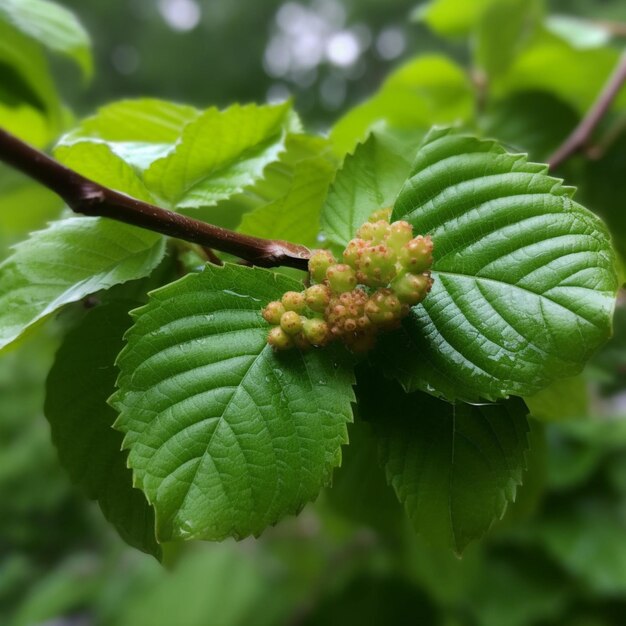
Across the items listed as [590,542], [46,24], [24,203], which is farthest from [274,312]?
[590,542]

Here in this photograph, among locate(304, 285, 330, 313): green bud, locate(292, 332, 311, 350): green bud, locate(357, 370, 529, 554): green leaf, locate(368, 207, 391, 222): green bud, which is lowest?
locate(357, 370, 529, 554): green leaf

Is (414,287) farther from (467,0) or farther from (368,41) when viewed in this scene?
(368,41)

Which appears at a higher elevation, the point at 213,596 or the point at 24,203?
the point at 24,203

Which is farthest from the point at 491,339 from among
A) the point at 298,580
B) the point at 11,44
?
the point at 298,580

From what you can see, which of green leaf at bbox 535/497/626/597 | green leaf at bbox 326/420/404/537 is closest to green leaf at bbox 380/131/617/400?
green leaf at bbox 326/420/404/537

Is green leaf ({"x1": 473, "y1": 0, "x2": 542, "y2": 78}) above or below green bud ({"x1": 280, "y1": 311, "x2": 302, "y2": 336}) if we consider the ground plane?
above

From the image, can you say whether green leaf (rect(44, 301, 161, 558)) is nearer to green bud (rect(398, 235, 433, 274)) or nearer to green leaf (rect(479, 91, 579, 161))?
green bud (rect(398, 235, 433, 274))

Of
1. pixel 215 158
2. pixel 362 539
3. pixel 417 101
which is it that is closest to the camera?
pixel 215 158

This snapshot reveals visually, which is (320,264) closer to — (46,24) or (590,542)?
(46,24)
